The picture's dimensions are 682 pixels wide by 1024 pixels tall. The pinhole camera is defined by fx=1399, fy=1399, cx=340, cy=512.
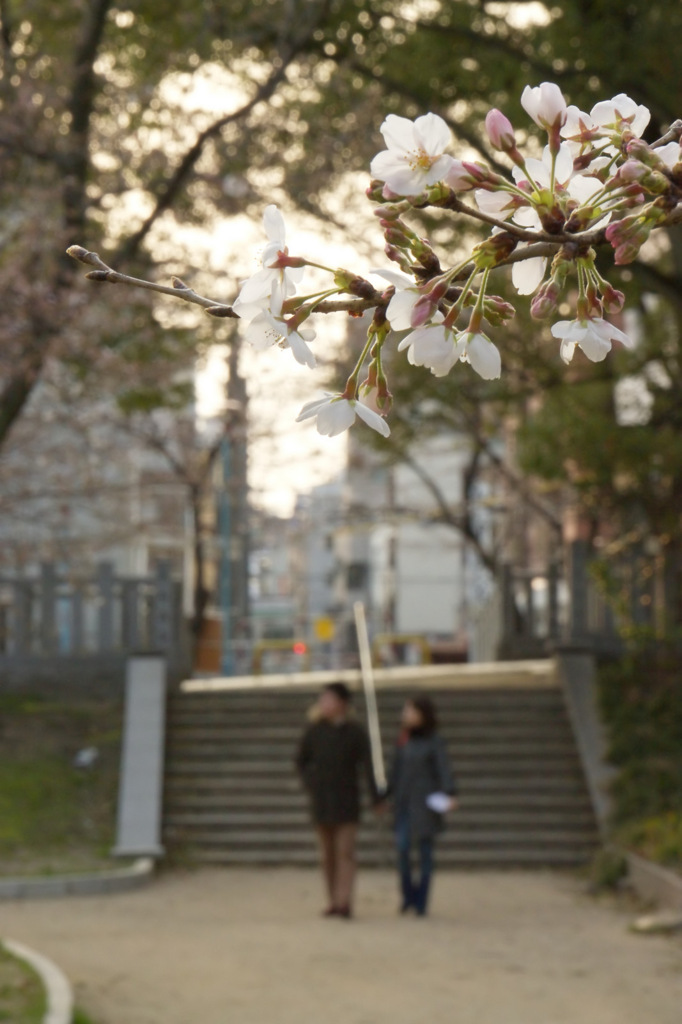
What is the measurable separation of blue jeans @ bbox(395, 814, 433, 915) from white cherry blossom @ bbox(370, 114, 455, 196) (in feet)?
30.1

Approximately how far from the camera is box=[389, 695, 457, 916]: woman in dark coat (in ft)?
35.1

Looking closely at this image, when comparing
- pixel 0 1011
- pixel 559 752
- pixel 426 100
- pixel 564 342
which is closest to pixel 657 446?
pixel 559 752

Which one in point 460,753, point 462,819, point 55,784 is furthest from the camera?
point 460,753

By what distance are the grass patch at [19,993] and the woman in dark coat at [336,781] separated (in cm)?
315

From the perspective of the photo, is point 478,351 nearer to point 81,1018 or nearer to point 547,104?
point 547,104

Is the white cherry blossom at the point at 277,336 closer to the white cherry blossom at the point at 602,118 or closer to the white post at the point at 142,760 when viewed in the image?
the white cherry blossom at the point at 602,118

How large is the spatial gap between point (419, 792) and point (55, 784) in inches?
247

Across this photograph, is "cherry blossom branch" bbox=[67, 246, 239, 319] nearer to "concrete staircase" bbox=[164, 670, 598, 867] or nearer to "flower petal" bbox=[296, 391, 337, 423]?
"flower petal" bbox=[296, 391, 337, 423]

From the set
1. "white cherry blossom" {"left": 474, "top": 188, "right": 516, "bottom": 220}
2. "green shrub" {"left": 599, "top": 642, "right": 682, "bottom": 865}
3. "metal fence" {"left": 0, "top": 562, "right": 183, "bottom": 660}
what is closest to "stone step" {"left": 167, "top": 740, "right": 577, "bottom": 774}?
"green shrub" {"left": 599, "top": 642, "right": 682, "bottom": 865}

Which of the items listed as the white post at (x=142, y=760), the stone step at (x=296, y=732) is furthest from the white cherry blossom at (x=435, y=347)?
the stone step at (x=296, y=732)

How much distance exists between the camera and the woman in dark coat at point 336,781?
1054cm

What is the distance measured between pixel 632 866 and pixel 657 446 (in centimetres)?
579

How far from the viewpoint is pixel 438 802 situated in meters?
10.6

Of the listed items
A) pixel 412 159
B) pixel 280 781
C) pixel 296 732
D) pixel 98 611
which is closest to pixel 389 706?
pixel 296 732
